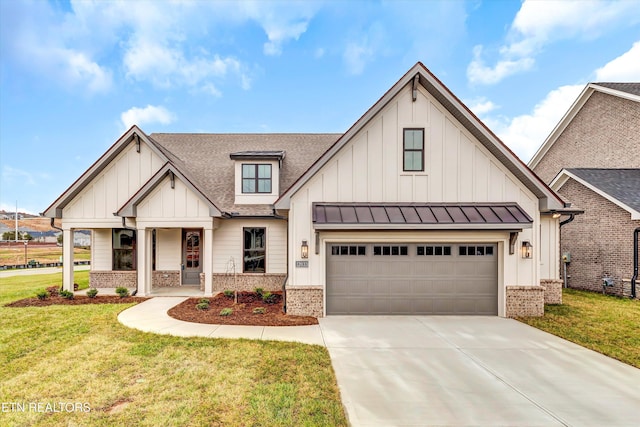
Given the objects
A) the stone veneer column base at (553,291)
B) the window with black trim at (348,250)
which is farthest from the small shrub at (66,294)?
the stone veneer column base at (553,291)

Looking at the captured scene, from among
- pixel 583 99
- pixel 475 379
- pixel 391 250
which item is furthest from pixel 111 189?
pixel 583 99

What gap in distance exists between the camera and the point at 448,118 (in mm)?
9188

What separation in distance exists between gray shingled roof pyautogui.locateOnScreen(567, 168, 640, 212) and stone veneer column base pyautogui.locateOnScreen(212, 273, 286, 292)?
1545cm

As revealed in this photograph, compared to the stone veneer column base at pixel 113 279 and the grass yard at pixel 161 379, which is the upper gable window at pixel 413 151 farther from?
the stone veneer column base at pixel 113 279

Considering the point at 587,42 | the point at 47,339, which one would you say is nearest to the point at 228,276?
the point at 47,339

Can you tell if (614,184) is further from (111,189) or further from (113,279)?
(113,279)

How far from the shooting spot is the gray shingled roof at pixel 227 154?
529 inches

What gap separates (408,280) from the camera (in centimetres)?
920

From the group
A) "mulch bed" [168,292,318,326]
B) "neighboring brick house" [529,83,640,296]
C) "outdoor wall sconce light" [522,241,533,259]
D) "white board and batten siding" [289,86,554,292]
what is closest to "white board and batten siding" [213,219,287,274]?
"mulch bed" [168,292,318,326]

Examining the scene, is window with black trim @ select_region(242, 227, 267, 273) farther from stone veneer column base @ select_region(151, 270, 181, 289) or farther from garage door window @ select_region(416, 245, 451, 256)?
garage door window @ select_region(416, 245, 451, 256)

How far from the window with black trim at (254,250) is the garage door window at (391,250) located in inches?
219

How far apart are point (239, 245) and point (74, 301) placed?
248 inches

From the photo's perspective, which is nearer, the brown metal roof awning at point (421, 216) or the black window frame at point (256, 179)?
the brown metal roof awning at point (421, 216)

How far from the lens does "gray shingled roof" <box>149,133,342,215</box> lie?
1343 centimetres
